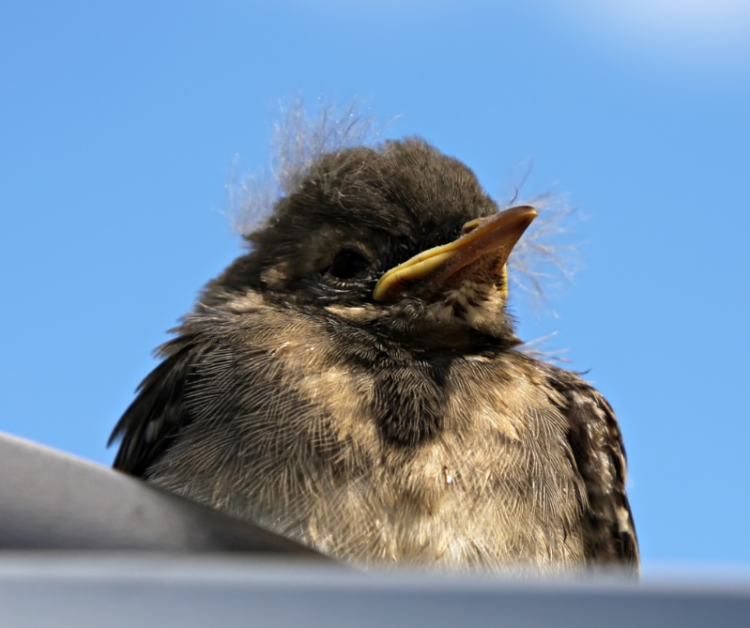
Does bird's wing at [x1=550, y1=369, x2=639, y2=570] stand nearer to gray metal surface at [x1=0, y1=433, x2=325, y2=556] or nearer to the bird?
the bird

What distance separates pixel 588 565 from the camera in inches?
131

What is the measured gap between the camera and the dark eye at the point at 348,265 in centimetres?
352

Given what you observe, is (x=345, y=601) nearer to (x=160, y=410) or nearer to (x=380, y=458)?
(x=380, y=458)

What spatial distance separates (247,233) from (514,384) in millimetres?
1482

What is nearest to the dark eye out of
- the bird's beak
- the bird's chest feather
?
the bird's beak

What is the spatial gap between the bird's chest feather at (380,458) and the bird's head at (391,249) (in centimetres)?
22

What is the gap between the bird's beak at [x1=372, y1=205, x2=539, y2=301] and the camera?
317cm

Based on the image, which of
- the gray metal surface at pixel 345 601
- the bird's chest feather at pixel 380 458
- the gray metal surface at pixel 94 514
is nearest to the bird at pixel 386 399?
the bird's chest feather at pixel 380 458

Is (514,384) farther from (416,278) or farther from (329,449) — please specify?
(329,449)

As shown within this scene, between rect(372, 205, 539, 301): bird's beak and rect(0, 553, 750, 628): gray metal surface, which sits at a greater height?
rect(372, 205, 539, 301): bird's beak

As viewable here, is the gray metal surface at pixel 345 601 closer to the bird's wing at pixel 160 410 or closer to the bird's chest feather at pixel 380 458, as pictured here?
the bird's chest feather at pixel 380 458

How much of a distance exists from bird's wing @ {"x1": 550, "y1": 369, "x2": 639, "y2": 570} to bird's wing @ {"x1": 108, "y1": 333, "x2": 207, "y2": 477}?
1.34 metres

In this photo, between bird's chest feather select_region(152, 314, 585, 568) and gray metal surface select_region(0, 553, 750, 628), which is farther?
bird's chest feather select_region(152, 314, 585, 568)

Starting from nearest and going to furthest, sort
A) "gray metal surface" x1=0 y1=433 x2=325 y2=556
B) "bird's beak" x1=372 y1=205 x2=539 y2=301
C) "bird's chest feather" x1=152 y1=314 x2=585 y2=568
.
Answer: "gray metal surface" x1=0 y1=433 x2=325 y2=556 → "bird's chest feather" x1=152 y1=314 x2=585 y2=568 → "bird's beak" x1=372 y1=205 x2=539 y2=301
